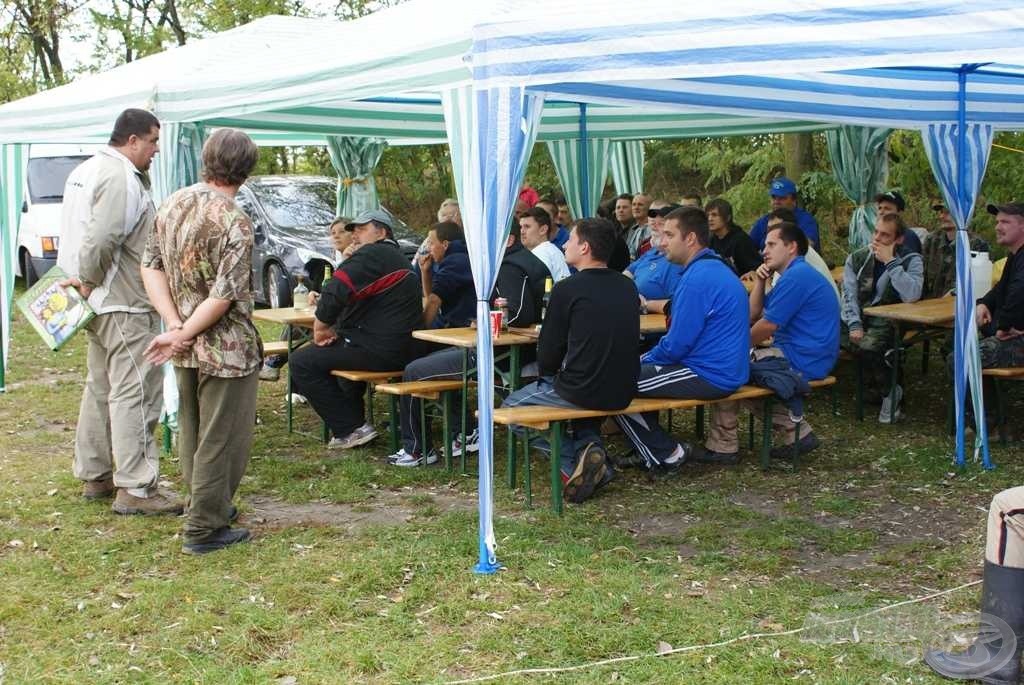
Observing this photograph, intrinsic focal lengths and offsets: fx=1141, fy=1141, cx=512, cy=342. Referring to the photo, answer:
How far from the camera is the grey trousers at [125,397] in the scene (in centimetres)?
547

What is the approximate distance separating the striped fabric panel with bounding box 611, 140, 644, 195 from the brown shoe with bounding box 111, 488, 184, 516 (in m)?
9.42

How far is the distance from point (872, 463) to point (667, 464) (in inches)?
48.6

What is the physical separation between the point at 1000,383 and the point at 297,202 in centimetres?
968

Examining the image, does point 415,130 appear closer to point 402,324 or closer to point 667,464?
point 402,324

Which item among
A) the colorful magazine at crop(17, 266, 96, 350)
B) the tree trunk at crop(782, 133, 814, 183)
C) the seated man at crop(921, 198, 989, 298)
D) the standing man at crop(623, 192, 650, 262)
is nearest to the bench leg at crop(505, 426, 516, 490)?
the colorful magazine at crop(17, 266, 96, 350)

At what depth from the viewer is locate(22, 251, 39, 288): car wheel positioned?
15367 mm

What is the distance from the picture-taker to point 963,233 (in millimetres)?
6219

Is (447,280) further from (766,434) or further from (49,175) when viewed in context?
(49,175)

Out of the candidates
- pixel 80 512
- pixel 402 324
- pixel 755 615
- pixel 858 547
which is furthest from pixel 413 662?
pixel 402 324

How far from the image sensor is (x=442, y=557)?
4824mm

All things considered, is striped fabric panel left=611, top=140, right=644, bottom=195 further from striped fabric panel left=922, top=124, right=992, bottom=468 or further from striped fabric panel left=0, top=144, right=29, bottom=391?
striped fabric panel left=922, top=124, right=992, bottom=468

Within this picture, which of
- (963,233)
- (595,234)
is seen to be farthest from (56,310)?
(963,233)

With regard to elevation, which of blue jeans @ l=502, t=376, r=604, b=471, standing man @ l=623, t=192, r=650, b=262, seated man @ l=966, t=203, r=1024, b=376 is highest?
standing man @ l=623, t=192, r=650, b=262

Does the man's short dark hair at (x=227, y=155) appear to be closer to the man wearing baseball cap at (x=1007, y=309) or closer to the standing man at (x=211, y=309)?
the standing man at (x=211, y=309)
